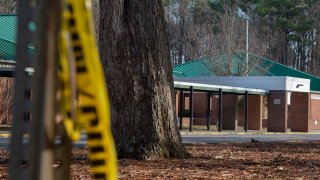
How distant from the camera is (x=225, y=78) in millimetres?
46656

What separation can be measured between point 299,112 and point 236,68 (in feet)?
24.3

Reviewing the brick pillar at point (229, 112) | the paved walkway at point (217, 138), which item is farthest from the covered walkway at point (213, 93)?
the paved walkway at point (217, 138)

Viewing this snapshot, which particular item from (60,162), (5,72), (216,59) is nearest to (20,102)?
(60,162)

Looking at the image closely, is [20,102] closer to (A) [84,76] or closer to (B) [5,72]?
(A) [84,76]

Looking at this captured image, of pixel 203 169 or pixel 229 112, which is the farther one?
pixel 229 112

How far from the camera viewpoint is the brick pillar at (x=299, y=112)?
49625 millimetres

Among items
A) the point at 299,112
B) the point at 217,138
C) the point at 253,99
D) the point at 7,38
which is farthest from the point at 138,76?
the point at 299,112

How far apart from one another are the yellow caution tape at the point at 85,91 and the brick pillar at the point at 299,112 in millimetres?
48539

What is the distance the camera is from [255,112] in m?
48.6

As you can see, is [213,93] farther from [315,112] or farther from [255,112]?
[315,112]

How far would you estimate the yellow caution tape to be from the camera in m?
2.10

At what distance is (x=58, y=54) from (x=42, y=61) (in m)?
0.07

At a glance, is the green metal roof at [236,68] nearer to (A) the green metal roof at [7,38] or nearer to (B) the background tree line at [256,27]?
(B) the background tree line at [256,27]

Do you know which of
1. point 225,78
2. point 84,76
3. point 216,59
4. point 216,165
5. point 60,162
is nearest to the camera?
point 84,76
